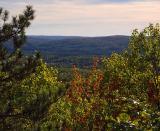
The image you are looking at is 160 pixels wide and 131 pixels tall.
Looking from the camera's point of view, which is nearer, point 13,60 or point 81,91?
point 13,60

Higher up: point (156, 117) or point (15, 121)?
point (156, 117)

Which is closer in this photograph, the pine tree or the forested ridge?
the forested ridge

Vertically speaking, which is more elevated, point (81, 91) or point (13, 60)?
point (13, 60)

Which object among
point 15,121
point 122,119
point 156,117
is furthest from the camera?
point 15,121

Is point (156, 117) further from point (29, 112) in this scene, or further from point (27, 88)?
point (27, 88)

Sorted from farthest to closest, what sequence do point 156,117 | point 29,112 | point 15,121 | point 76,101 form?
1. point 76,101
2. point 15,121
3. point 29,112
4. point 156,117

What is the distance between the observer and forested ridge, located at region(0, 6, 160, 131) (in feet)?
28.0

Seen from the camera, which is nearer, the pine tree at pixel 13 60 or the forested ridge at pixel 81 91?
the forested ridge at pixel 81 91

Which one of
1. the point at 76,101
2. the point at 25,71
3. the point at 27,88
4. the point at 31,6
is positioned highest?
the point at 31,6

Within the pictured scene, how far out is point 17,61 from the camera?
2014 cm

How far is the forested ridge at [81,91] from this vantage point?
8532mm

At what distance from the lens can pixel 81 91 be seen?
5391 cm

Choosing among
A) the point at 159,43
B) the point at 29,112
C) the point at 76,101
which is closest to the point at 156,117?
the point at 29,112

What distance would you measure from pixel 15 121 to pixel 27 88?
65.8 feet
